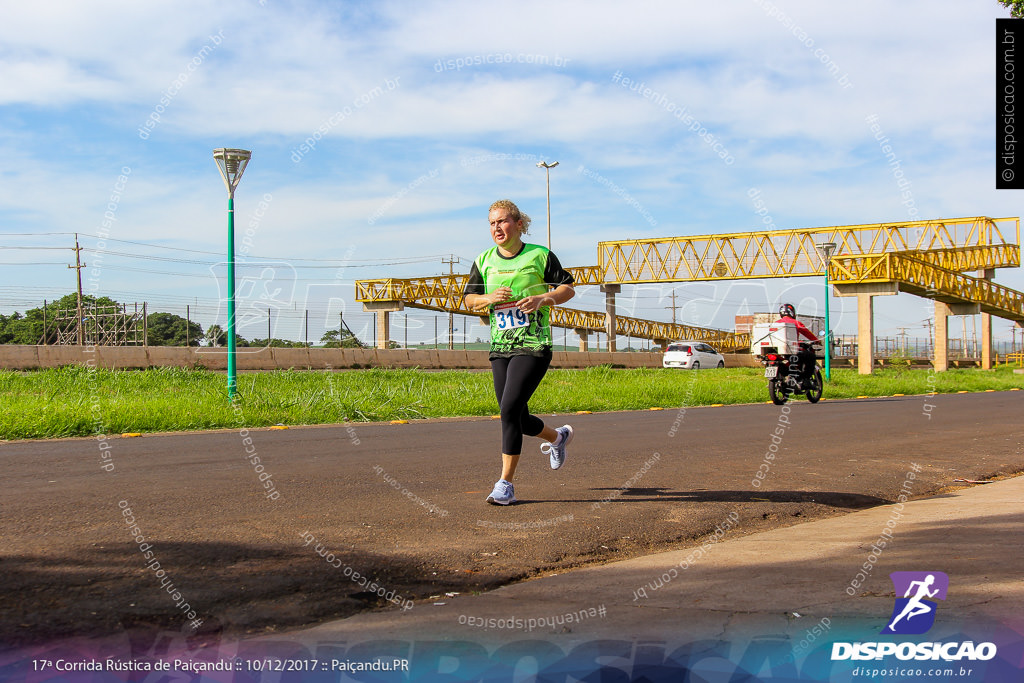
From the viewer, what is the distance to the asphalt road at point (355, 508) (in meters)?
3.63

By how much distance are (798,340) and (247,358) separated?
731 inches

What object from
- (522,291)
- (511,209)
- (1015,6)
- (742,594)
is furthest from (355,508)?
(1015,6)

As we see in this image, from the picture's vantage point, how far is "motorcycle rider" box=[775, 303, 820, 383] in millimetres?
19062

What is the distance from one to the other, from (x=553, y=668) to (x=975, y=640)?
1.47 meters

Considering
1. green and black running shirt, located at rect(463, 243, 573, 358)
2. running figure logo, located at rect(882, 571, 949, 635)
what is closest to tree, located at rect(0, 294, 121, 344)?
green and black running shirt, located at rect(463, 243, 573, 358)

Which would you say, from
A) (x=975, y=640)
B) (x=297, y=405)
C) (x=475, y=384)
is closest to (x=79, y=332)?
(x=475, y=384)

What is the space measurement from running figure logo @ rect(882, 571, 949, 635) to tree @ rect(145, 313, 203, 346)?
Result: 98.4 feet

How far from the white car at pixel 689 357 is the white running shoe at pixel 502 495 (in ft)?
129

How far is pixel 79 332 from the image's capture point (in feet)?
91.7

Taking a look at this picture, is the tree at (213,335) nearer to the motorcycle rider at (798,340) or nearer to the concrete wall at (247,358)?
the concrete wall at (247,358)

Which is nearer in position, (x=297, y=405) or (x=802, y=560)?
(x=802, y=560)

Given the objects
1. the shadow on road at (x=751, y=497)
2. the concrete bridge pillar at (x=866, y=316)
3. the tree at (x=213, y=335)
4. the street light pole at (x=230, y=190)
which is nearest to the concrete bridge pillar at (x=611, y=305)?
the concrete bridge pillar at (x=866, y=316)

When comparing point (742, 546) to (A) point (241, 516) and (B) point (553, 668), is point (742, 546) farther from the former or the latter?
(A) point (241, 516)

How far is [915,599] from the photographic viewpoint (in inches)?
138
